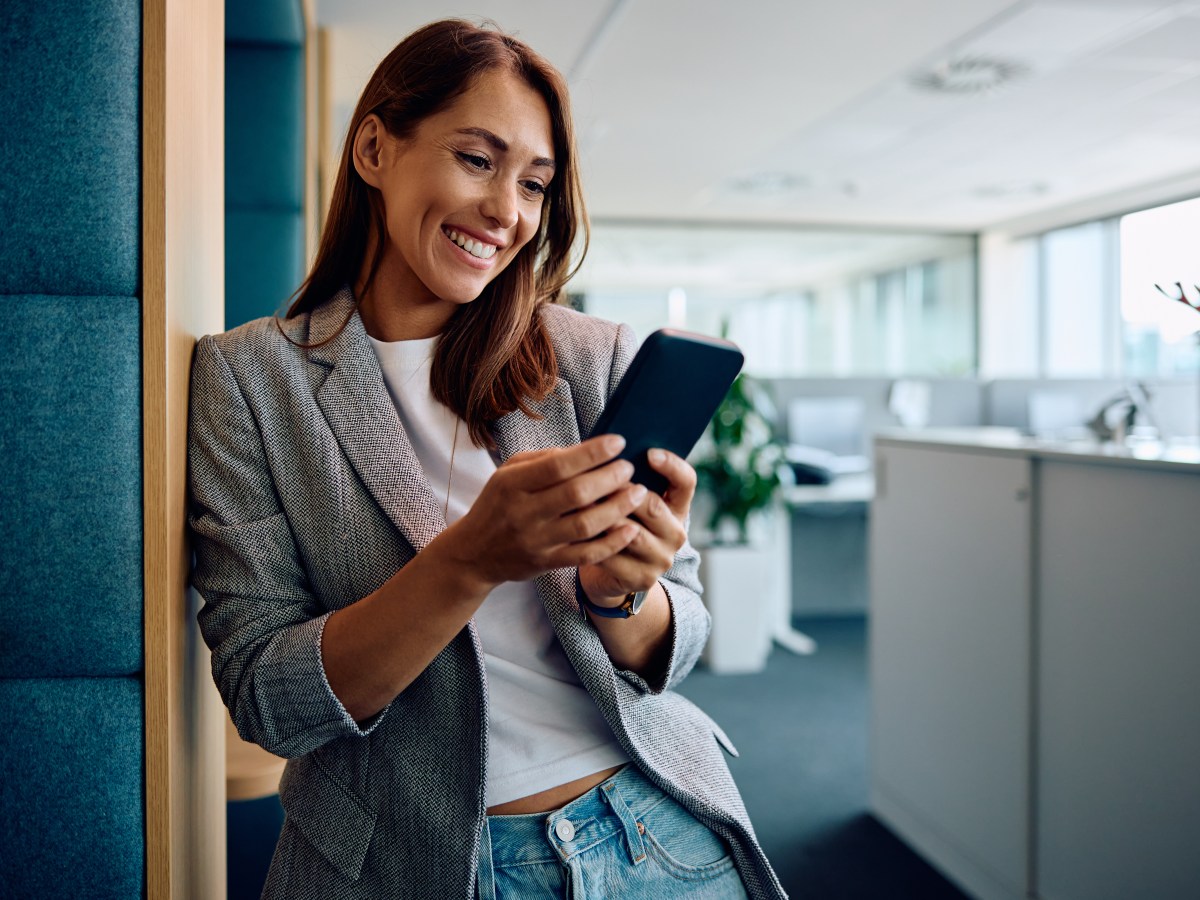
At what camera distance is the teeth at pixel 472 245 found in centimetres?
87

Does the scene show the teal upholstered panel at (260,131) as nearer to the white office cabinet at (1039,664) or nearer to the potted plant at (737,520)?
the white office cabinet at (1039,664)

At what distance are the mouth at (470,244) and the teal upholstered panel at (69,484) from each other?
0.28 metres

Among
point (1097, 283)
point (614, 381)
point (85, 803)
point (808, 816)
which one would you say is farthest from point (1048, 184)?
point (85, 803)

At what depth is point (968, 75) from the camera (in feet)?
14.5

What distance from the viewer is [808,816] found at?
273cm

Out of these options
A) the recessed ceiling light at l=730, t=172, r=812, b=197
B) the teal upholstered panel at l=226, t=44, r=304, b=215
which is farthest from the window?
the teal upholstered panel at l=226, t=44, r=304, b=215

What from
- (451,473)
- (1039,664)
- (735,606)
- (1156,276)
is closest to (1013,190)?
(1156,276)

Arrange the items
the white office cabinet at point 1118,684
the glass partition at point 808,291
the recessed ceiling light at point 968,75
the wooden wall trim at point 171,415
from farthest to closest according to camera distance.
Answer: the glass partition at point 808,291
the recessed ceiling light at point 968,75
the white office cabinet at point 1118,684
the wooden wall trim at point 171,415

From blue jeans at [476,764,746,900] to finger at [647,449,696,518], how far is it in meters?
0.28

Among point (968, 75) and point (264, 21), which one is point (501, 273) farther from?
point (968, 75)

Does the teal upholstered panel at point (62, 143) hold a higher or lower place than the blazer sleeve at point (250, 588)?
higher

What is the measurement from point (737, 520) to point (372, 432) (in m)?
3.67

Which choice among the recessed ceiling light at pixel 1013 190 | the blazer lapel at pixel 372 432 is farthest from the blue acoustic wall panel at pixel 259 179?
the recessed ceiling light at pixel 1013 190

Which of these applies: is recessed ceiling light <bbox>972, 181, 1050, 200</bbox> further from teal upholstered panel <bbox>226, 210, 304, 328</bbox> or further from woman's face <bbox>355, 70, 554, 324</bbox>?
woman's face <bbox>355, 70, 554, 324</bbox>
